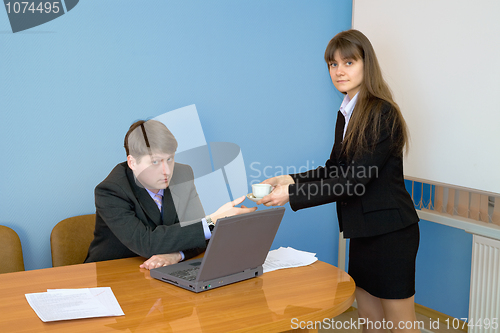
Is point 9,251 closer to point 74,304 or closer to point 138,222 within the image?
point 138,222

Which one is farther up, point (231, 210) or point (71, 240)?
point (231, 210)

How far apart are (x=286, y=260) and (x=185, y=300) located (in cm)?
54

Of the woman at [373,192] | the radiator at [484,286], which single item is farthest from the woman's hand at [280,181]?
the radiator at [484,286]

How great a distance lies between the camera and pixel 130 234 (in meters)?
1.65

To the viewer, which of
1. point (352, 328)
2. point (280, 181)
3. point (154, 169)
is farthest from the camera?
point (352, 328)

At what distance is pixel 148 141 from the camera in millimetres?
1779

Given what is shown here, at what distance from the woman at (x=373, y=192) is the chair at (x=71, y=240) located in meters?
1.06

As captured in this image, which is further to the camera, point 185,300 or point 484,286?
point 484,286

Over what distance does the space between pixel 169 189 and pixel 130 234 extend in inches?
12.0

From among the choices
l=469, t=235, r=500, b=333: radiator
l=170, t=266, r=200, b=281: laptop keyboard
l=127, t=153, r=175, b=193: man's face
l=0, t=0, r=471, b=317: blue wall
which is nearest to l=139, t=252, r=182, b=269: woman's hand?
l=170, t=266, r=200, b=281: laptop keyboard

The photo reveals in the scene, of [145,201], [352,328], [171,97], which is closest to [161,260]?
[145,201]

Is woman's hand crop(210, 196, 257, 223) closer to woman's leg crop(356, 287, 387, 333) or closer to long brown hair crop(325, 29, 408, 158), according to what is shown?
long brown hair crop(325, 29, 408, 158)

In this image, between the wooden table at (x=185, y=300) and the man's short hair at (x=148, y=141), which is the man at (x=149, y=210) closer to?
the man's short hair at (x=148, y=141)

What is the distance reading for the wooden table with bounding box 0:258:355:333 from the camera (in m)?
1.12
